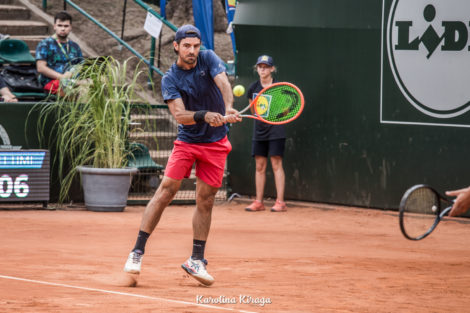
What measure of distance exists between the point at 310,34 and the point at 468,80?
2.30 metres

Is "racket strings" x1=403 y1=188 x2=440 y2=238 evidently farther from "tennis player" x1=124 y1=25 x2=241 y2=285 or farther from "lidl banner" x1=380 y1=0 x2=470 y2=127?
"lidl banner" x1=380 y1=0 x2=470 y2=127

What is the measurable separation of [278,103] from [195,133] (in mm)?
830

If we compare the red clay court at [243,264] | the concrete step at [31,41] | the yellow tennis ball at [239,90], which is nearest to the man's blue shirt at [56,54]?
the red clay court at [243,264]

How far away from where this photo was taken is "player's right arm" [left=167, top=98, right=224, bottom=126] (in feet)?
18.2

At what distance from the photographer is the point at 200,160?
6039 mm

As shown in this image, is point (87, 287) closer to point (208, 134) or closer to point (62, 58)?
point (208, 134)

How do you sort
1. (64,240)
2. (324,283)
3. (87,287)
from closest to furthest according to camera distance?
(87,287)
(324,283)
(64,240)

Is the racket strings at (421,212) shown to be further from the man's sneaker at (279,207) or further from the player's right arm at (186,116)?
the man's sneaker at (279,207)

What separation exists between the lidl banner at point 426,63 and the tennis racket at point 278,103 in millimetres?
3487

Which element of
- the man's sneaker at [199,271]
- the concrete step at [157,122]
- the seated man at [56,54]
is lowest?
the man's sneaker at [199,271]

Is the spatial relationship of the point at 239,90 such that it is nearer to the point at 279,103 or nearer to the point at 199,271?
the point at 279,103

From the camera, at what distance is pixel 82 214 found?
9.61 meters

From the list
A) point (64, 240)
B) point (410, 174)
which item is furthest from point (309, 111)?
point (64, 240)

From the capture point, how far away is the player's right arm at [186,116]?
5.56m
